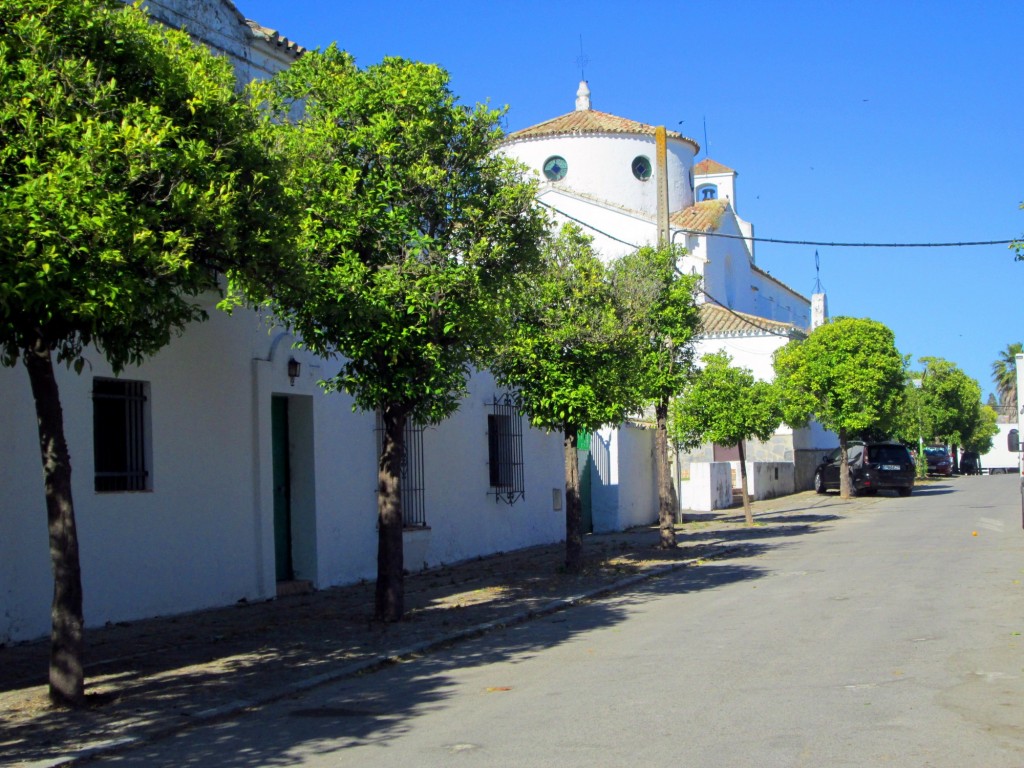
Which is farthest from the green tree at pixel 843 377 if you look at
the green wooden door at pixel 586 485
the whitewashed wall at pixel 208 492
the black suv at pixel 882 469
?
the whitewashed wall at pixel 208 492

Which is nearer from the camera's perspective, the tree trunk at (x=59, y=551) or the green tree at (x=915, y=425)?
the tree trunk at (x=59, y=551)

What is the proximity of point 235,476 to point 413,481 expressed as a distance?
396 cm

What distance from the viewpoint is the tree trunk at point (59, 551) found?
776 cm

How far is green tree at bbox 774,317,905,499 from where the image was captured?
3622cm

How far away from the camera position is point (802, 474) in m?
42.8

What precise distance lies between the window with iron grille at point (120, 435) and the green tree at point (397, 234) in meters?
2.12

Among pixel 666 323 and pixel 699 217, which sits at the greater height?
pixel 699 217

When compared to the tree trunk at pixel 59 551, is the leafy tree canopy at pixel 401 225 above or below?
above

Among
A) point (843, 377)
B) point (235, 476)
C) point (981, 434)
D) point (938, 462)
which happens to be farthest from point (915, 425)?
point (235, 476)

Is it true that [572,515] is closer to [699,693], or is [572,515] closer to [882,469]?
[699,693]

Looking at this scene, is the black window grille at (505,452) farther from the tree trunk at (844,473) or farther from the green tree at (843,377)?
the tree trunk at (844,473)

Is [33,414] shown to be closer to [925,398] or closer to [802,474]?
[802,474]

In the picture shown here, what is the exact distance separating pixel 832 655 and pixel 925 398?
5811 centimetres

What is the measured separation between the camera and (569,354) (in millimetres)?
15102
